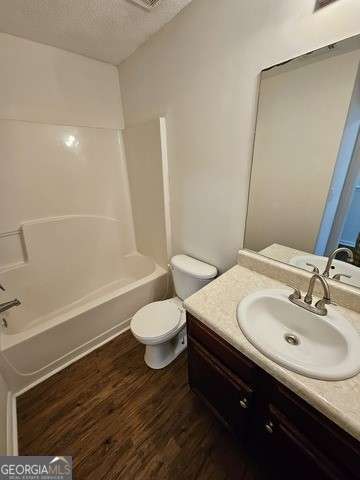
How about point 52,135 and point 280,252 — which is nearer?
point 280,252

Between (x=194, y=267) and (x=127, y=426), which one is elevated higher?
(x=194, y=267)

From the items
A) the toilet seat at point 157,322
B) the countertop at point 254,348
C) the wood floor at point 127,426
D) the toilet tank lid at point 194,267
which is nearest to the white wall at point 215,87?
the toilet tank lid at point 194,267

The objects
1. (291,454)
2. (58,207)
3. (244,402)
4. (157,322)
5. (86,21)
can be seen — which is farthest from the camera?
(58,207)

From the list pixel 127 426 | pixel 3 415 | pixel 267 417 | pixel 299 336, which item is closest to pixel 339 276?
pixel 299 336

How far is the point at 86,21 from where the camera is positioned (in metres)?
1.30

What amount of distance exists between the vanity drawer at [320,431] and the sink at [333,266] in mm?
573

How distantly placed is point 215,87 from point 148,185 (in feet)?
3.27

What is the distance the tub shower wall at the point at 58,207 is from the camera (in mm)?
1489

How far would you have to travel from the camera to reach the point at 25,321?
1.80 metres

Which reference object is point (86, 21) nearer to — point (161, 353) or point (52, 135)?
point (52, 135)

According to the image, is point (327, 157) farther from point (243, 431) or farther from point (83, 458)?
point (83, 458)

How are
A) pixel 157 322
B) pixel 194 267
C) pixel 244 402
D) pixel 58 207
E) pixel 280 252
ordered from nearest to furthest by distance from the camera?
pixel 244 402, pixel 280 252, pixel 157 322, pixel 194 267, pixel 58 207

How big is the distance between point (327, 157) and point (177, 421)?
5.41 ft

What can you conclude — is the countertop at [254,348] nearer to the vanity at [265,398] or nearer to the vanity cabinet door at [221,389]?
the vanity at [265,398]
